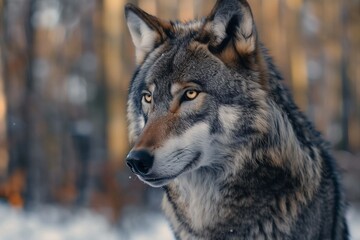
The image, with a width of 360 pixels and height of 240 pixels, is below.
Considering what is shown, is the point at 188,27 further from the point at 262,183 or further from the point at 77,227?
the point at 77,227

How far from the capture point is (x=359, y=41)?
1207 inches

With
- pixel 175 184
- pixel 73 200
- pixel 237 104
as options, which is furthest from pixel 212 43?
pixel 73 200

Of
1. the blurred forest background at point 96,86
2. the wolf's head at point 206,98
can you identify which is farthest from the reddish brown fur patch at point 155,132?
the blurred forest background at point 96,86

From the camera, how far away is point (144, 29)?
4.70 meters

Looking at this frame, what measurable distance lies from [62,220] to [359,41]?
20.5 m

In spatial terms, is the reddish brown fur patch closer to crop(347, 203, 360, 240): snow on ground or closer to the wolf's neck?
the wolf's neck

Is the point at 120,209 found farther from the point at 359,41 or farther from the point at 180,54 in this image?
the point at 359,41

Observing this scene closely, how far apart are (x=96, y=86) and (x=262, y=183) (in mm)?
18791

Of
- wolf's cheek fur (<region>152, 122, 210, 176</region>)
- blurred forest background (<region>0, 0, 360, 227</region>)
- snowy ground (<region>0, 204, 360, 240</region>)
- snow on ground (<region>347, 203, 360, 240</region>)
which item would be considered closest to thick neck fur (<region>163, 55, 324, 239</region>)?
wolf's cheek fur (<region>152, 122, 210, 176</region>)

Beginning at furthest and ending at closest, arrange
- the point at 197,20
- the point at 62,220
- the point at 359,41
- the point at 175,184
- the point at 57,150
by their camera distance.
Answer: the point at 359,41 → the point at 57,150 → the point at 62,220 → the point at 197,20 → the point at 175,184

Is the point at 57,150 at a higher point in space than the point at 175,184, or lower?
lower

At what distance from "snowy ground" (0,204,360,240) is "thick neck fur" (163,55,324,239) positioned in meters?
7.52

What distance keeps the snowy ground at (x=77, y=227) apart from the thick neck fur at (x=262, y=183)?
7.52 m

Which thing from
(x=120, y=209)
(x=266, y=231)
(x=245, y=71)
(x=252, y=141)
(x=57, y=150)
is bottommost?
(x=57, y=150)
